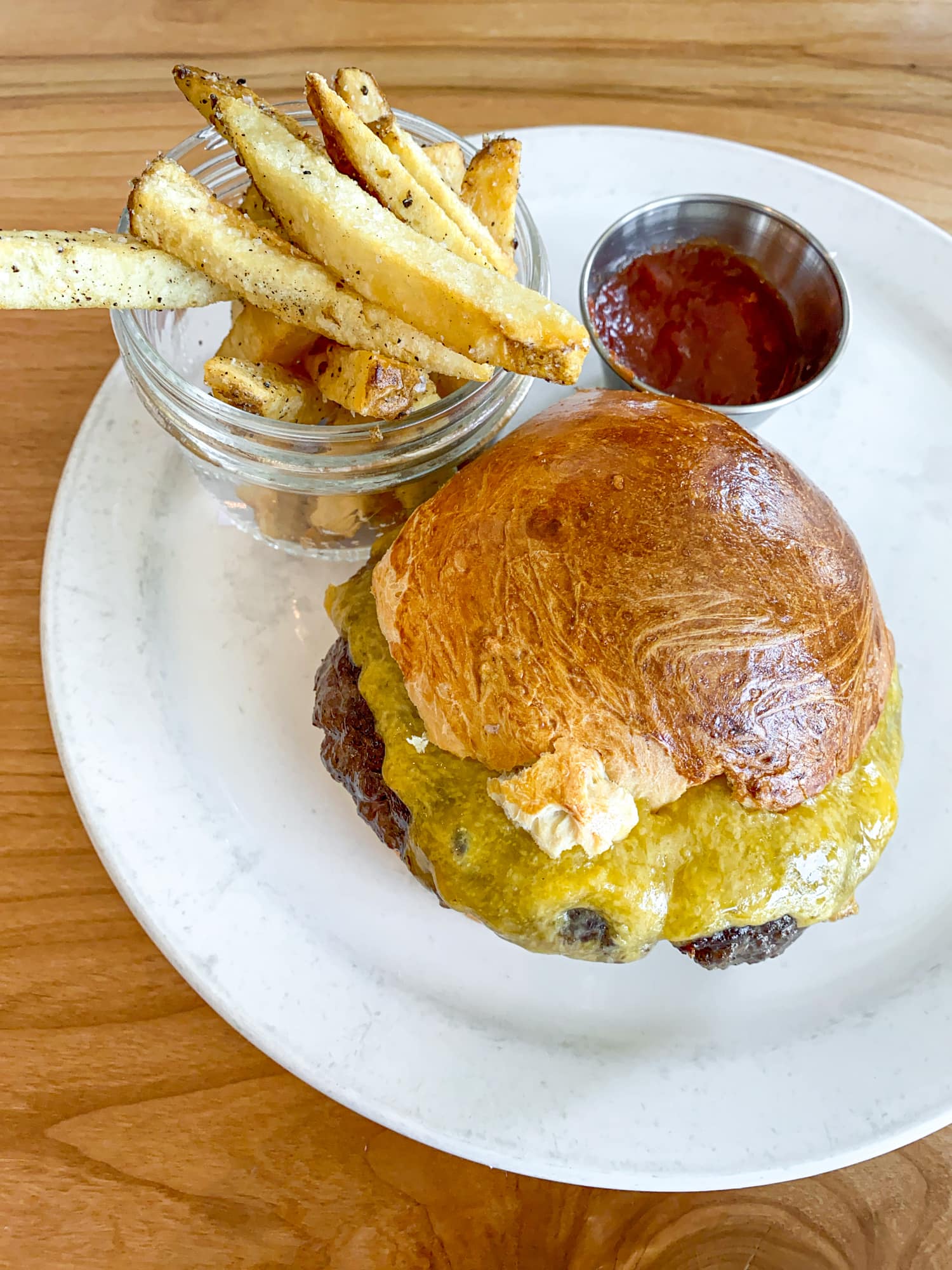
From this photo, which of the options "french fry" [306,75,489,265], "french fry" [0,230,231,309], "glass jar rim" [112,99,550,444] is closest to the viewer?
"french fry" [0,230,231,309]

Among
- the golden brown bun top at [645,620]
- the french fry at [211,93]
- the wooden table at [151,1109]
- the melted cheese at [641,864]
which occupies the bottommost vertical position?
the wooden table at [151,1109]

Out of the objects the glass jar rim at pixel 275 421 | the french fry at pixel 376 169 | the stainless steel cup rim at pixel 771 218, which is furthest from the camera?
the stainless steel cup rim at pixel 771 218

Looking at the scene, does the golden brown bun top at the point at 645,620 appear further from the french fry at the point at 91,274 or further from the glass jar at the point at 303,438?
the french fry at the point at 91,274

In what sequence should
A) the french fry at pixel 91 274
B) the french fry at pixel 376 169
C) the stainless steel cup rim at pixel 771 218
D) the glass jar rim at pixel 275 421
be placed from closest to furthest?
1. the french fry at pixel 91 274
2. the french fry at pixel 376 169
3. the glass jar rim at pixel 275 421
4. the stainless steel cup rim at pixel 771 218

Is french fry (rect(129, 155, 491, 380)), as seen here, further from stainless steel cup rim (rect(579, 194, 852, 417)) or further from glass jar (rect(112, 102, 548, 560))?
stainless steel cup rim (rect(579, 194, 852, 417))

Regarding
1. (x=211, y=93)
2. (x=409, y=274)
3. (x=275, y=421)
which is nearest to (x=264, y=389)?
(x=275, y=421)

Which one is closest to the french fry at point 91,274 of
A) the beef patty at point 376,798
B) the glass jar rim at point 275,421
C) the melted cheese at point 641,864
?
the glass jar rim at point 275,421

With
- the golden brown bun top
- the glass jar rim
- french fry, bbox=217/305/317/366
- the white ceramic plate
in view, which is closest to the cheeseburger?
the golden brown bun top
